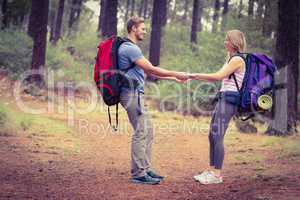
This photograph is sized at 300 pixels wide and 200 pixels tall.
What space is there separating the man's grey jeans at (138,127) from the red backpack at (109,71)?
0.58 feet

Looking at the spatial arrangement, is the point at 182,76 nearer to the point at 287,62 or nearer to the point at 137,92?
the point at 137,92

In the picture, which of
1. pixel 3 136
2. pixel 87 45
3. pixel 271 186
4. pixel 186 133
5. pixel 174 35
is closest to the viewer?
pixel 271 186

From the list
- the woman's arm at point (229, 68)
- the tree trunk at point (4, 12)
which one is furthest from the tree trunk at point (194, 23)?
the woman's arm at point (229, 68)

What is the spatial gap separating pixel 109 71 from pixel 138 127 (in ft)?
2.87

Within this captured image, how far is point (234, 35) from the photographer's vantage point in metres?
7.21

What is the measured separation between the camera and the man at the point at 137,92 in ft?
23.9

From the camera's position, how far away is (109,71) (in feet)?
23.7

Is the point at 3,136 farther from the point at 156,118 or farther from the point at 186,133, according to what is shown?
the point at 156,118

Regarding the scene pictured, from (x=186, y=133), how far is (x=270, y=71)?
7.25 m

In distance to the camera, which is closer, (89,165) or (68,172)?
(68,172)

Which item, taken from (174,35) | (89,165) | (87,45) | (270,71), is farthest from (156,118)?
(174,35)

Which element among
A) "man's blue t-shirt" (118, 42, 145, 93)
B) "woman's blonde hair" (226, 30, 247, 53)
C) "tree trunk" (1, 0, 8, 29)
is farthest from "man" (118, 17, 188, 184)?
"tree trunk" (1, 0, 8, 29)

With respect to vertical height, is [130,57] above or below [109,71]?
above

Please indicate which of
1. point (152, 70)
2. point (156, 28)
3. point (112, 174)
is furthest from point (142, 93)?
point (156, 28)
